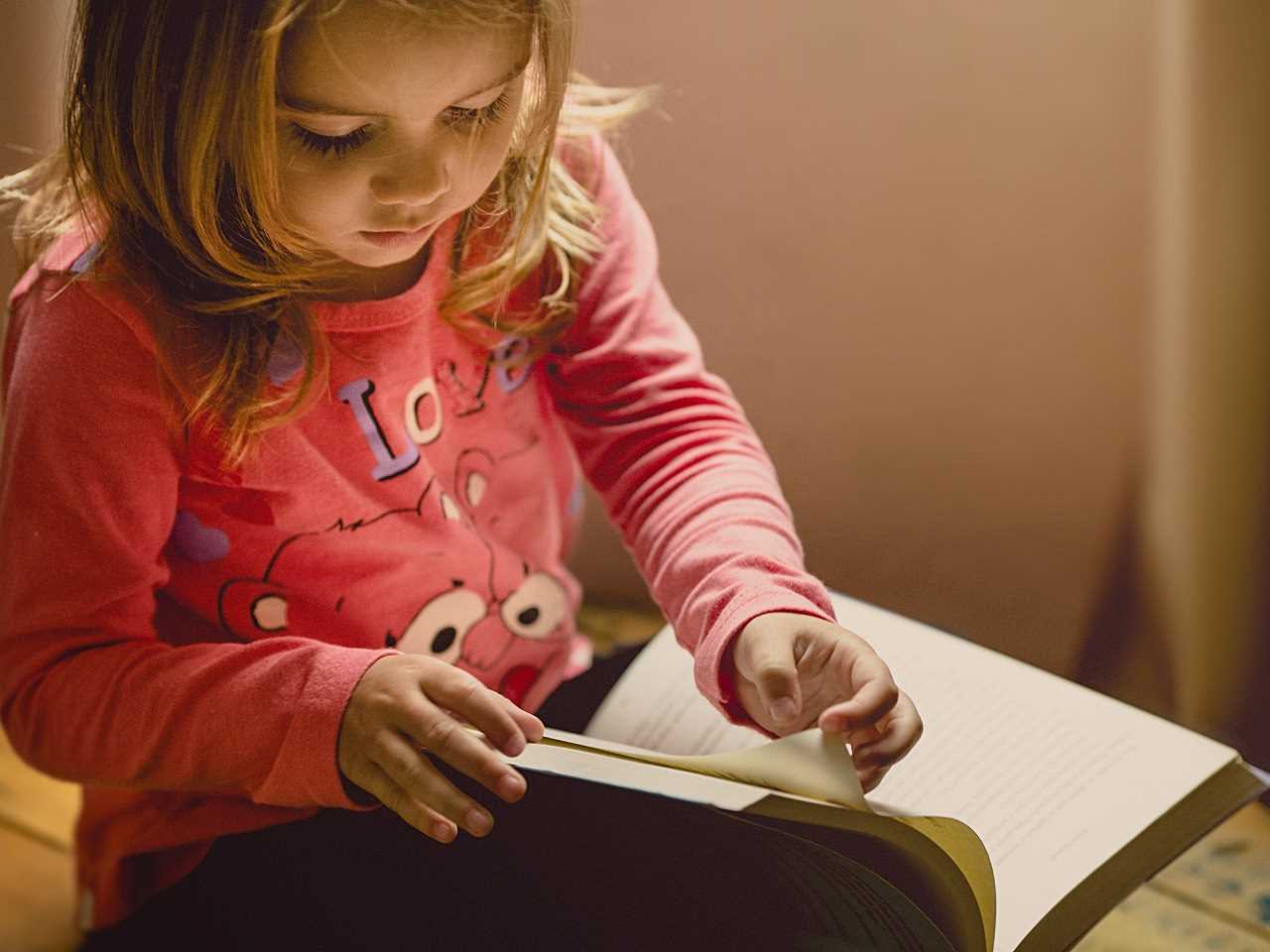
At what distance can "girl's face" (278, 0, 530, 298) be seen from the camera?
1.29 feet

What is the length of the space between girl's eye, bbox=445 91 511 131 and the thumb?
0.67 feet

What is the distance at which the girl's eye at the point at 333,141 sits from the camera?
1.37ft

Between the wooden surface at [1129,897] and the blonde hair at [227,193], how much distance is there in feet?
0.83

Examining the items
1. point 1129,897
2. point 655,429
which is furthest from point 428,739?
point 1129,897

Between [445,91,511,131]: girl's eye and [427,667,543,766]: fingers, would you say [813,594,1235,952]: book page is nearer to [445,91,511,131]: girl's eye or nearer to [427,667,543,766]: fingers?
[427,667,543,766]: fingers

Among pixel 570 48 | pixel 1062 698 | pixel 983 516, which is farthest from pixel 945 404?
pixel 570 48

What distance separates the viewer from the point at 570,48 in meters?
0.46

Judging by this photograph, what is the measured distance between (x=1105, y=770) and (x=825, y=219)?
0.28 m

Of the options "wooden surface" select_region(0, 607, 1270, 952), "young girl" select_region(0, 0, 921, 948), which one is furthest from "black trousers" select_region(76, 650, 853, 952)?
"wooden surface" select_region(0, 607, 1270, 952)

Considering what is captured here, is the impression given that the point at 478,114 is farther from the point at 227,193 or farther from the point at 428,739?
the point at 428,739

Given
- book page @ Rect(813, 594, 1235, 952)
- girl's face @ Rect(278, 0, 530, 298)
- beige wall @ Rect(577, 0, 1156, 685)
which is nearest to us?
girl's face @ Rect(278, 0, 530, 298)

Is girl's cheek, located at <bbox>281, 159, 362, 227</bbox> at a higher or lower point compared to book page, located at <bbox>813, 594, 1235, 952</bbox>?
higher

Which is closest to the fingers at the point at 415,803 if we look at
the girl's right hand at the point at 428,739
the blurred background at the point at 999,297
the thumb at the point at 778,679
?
the girl's right hand at the point at 428,739

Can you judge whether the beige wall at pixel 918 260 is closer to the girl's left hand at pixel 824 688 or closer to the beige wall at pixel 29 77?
the girl's left hand at pixel 824 688
